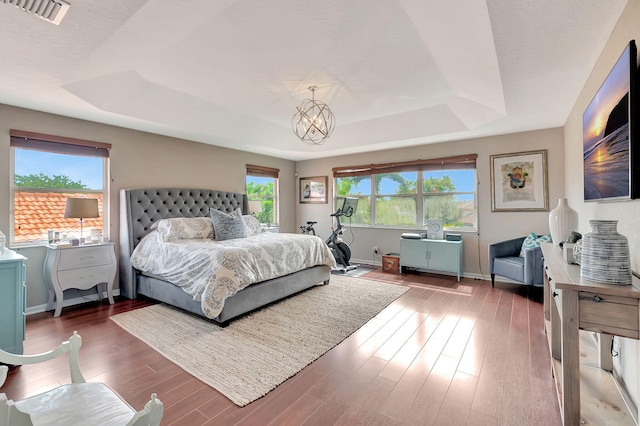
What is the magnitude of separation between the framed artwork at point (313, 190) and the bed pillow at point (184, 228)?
9.65 feet

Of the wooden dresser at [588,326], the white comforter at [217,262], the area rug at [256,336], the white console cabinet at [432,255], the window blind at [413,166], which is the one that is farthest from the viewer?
the window blind at [413,166]

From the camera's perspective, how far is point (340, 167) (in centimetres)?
652

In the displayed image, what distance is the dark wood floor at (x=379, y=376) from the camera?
5.80 ft

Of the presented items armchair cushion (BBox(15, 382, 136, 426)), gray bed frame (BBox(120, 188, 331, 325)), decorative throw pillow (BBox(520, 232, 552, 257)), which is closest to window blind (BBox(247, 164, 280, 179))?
gray bed frame (BBox(120, 188, 331, 325))

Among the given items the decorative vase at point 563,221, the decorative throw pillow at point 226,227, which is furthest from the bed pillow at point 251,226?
the decorative vase at point 563,221

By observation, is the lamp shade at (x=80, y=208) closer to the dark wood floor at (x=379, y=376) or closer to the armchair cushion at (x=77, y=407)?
the dark wood floor at (x=379, y=376)

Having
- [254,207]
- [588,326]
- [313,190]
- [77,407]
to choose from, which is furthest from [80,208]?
[588,326]

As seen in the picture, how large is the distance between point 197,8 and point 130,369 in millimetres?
2641

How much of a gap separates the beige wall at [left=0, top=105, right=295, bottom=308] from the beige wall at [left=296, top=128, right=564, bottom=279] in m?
2.62

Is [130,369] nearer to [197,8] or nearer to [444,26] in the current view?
[197,8]

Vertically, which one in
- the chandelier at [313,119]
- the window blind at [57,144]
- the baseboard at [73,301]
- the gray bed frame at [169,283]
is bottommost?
the baseboard at [73,301]

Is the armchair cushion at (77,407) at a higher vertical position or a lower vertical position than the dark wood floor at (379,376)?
higher

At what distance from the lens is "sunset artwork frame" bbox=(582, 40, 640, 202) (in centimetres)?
143

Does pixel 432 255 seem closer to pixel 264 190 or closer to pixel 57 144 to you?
pixel 264 190
